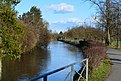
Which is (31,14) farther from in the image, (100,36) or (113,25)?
(113,25)

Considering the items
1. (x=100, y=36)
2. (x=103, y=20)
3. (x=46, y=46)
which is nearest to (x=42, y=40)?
(x=46, y=46)

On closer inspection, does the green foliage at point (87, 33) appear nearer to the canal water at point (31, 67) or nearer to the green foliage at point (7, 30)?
the canal water at point (31, 67)

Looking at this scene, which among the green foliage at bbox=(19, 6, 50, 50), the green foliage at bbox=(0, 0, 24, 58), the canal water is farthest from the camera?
the green foliage at bbox=(19, 6, 50, 50)

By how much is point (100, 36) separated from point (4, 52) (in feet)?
118

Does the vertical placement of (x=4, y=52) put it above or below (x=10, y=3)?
below

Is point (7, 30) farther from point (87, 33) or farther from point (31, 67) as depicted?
point (87, 33)

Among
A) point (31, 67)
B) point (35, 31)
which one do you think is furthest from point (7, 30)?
point (35, 31)

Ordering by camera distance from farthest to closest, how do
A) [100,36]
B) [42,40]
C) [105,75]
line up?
1. [42,40]
2. [100,36]
3. [105,75]

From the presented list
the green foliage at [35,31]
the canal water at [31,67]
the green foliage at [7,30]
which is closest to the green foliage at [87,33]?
the green foliage at [35,31]

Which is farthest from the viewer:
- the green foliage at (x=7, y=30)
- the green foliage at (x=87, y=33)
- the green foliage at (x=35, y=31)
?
the green foliage at (x=87, y=33)

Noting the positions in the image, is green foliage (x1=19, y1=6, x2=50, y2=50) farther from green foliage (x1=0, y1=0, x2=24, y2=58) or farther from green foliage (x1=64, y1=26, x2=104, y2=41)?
green foliage (x1=0, y1=0, x2=24, y2=58)

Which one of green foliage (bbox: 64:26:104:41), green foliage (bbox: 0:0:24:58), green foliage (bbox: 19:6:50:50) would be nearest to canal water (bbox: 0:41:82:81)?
green foliage (bbox: 0:0:24:58)

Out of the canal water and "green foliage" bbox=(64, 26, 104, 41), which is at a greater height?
"green foliage" bbox=(64, 26, 104, 41)

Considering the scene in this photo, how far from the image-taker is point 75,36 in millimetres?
116438
